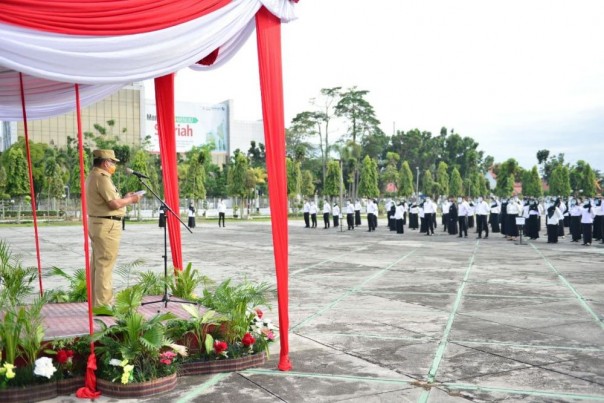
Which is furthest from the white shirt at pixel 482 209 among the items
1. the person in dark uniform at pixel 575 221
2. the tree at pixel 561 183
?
the tree at pixel 561 183

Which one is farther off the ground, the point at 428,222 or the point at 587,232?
the point at 428,222

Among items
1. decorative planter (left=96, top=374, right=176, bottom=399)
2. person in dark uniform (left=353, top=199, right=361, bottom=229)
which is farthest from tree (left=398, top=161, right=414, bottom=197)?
decorative planter (left=96, top=374, right=176, bottom=399)

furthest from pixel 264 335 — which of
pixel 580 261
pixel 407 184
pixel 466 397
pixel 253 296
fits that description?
pixel 407 184

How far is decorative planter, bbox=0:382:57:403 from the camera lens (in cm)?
404

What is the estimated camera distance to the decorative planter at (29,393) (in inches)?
159

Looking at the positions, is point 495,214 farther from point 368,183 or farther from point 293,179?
point 293,179

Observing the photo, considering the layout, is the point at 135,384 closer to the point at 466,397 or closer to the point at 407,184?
the point at 466,397

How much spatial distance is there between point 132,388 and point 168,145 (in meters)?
3.23

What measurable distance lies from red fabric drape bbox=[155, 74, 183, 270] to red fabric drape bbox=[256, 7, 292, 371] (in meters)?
1.89

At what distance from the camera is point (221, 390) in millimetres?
4344

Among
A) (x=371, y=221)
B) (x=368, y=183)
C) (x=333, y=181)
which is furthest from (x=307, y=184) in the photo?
(x=371, y=221)

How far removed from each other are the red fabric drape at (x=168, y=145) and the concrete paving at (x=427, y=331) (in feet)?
5.91

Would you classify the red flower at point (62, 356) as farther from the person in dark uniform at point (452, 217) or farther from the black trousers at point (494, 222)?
the black trousers at point (494, 222)

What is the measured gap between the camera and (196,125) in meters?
78.5
